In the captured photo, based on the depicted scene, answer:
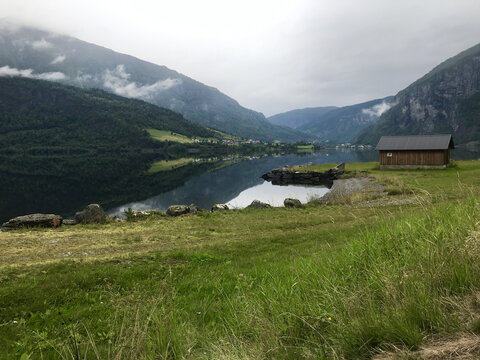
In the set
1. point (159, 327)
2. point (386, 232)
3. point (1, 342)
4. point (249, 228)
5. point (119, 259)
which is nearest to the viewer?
point (159, 327)

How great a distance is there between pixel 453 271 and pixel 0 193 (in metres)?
78.1

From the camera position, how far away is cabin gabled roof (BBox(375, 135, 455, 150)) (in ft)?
209

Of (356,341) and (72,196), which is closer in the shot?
(356,341)

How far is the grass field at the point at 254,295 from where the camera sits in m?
3.97

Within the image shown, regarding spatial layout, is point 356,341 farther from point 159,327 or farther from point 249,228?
point 249,228

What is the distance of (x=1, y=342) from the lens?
6.61m

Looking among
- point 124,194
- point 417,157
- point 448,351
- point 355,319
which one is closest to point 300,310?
point 355,319

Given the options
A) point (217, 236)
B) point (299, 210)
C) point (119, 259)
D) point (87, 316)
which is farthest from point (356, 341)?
point (299, 210)

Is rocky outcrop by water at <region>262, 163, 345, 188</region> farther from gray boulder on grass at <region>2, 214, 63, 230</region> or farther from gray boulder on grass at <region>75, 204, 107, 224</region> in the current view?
gray boulder on grass at <region>2, 214, 63, 230</region>

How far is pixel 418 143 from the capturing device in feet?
219

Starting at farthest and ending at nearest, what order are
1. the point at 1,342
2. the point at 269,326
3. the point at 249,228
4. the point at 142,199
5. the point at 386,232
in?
the point at 142,199, the point at 249,228, the point at 386,232, the point at 1,342, the point at 269,326

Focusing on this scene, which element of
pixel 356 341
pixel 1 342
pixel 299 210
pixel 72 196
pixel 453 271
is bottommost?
pixel 72 196

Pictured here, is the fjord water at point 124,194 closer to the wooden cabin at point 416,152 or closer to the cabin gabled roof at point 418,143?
the wooden cabin at point 416,152

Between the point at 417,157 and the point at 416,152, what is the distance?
3.79 ft
